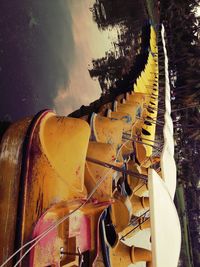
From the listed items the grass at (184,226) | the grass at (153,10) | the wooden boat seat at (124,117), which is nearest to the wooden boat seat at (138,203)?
the wooden boat seat at (124,117)

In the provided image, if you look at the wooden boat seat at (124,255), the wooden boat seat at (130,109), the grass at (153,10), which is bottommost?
the wooden boat seat at (124,255)


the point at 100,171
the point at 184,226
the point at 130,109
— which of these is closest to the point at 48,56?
the point at 130,109

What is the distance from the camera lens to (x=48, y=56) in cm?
290

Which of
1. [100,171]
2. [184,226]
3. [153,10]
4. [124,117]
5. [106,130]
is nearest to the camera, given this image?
[100,171]

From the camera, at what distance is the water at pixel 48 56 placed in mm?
2361

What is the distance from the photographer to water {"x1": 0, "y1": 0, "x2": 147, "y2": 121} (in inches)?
93.0

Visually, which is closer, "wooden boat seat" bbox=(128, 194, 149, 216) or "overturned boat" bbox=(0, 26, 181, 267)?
"overturned boat" bbox=(0, 26, 181, 267)

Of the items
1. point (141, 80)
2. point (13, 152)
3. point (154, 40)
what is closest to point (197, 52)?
point (154, 40)

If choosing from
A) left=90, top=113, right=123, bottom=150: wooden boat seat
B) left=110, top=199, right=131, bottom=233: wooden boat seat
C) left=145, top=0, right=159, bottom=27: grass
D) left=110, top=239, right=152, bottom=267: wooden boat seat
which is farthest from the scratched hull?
left=145, top=0, right=159, bottom=27: grass


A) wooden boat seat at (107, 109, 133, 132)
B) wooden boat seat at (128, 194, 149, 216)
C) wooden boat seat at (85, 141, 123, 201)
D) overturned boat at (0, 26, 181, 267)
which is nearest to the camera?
overturned boat at (0, 26, 181, 267)

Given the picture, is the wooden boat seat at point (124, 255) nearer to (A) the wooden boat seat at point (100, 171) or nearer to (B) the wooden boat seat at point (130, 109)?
(A) the wooden boat seat at point (100, 171)

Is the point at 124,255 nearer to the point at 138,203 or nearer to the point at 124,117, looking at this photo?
the point at 138,203

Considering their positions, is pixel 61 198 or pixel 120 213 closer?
pixel 61 198

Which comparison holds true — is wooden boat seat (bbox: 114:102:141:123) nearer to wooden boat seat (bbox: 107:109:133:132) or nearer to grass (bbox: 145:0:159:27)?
wooden boat seat (bbox: 107:109:133:132)
